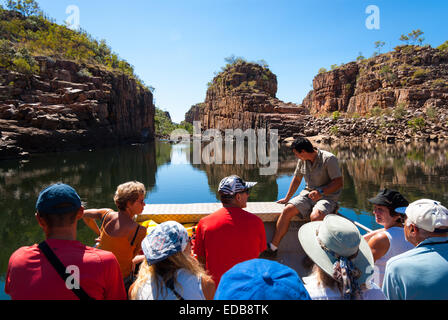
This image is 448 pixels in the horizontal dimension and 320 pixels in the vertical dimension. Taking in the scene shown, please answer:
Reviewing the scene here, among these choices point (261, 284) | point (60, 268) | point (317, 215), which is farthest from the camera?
point (317, 215)

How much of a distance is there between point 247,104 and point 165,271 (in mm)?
64915

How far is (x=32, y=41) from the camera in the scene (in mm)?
42344

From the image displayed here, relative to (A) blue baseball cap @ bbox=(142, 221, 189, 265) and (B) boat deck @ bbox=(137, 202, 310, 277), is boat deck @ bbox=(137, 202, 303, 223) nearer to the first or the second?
(B) boat deck @ bbox=(137, 202, 310, 277)

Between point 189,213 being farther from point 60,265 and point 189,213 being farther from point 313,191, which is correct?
point 60,265

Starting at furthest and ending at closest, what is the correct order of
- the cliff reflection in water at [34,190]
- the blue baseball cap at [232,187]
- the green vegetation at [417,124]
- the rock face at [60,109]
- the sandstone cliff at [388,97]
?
the sandstone cliff at [388,97], the green vegetation at [417,124], the rock face at [60,109], the cliff reflection in water at [34,190], the blue baseball cap at [232,187]

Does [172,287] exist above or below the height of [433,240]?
below

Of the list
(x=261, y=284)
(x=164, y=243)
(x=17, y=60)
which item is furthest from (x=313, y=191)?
(x=17, y=60)

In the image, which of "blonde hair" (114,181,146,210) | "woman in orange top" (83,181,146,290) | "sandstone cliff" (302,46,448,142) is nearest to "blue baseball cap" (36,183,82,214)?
"woman in orange top" (83,181,146,290)

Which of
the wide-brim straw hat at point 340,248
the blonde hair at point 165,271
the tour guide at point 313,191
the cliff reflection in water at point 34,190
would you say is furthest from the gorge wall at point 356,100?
the blonde hair at point 165,271

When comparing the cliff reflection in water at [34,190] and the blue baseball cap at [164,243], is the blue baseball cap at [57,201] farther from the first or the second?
the cliff reflection in water at [34,190]

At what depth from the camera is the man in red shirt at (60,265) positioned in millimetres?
1503

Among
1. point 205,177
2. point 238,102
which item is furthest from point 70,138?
point 238,102

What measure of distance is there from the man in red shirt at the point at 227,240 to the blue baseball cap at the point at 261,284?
47.1 inches
